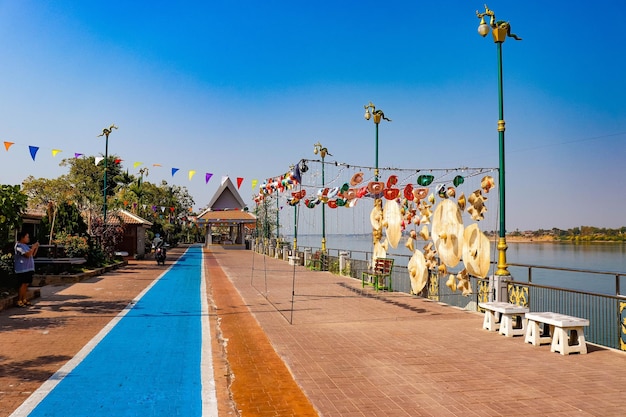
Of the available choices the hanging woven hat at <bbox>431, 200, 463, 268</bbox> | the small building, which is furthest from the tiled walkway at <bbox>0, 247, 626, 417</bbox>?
the small building

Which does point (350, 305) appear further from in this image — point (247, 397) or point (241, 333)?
point (247, 397)

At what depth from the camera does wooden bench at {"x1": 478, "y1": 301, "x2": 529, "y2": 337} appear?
28.8 ft

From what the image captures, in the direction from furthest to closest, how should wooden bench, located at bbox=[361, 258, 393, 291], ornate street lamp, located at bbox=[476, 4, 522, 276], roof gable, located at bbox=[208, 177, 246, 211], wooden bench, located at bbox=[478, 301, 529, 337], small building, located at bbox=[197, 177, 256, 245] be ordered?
1. roof gable, located at bbox=[208, 177, 246, 211]
2. small building, located at bbox=[197, 177, 256, 245]
3. wooden bench, located at bbox=[361, 258, 393, 291]
4. ornate street lamp, located at bbox=[476, 4, 522, 276]
5. wooden bench, located at bbox=[478, 301, 529, 337]

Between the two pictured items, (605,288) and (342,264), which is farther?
(605,288)

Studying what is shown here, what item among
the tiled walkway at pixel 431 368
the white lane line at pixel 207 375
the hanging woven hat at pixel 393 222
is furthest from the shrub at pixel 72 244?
the hanging woven hat at pixel 393 222

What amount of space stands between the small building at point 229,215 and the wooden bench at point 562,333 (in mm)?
50325

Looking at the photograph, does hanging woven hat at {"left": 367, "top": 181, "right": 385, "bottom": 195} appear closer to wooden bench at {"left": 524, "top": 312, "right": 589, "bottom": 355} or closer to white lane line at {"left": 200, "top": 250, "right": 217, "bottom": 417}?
white lane line at {"left": 200, "top": 250, "right": 217, "bottom": 417}

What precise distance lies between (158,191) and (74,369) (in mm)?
63241

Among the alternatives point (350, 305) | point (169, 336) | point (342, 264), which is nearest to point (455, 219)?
point (350, 305)

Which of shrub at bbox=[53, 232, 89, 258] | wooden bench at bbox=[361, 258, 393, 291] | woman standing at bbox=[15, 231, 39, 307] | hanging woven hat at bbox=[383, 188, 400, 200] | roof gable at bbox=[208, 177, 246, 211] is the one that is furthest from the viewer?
roof gable at bbox=[208, 177, 246, 211]

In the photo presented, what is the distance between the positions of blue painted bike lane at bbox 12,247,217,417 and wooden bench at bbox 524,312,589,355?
5.35m

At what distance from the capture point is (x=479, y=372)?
6438 millimetres

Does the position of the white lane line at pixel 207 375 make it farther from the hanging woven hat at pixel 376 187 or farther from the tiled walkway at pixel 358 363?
the hanging woven hat at pixel 376 187

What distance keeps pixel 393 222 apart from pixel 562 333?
7.06m
